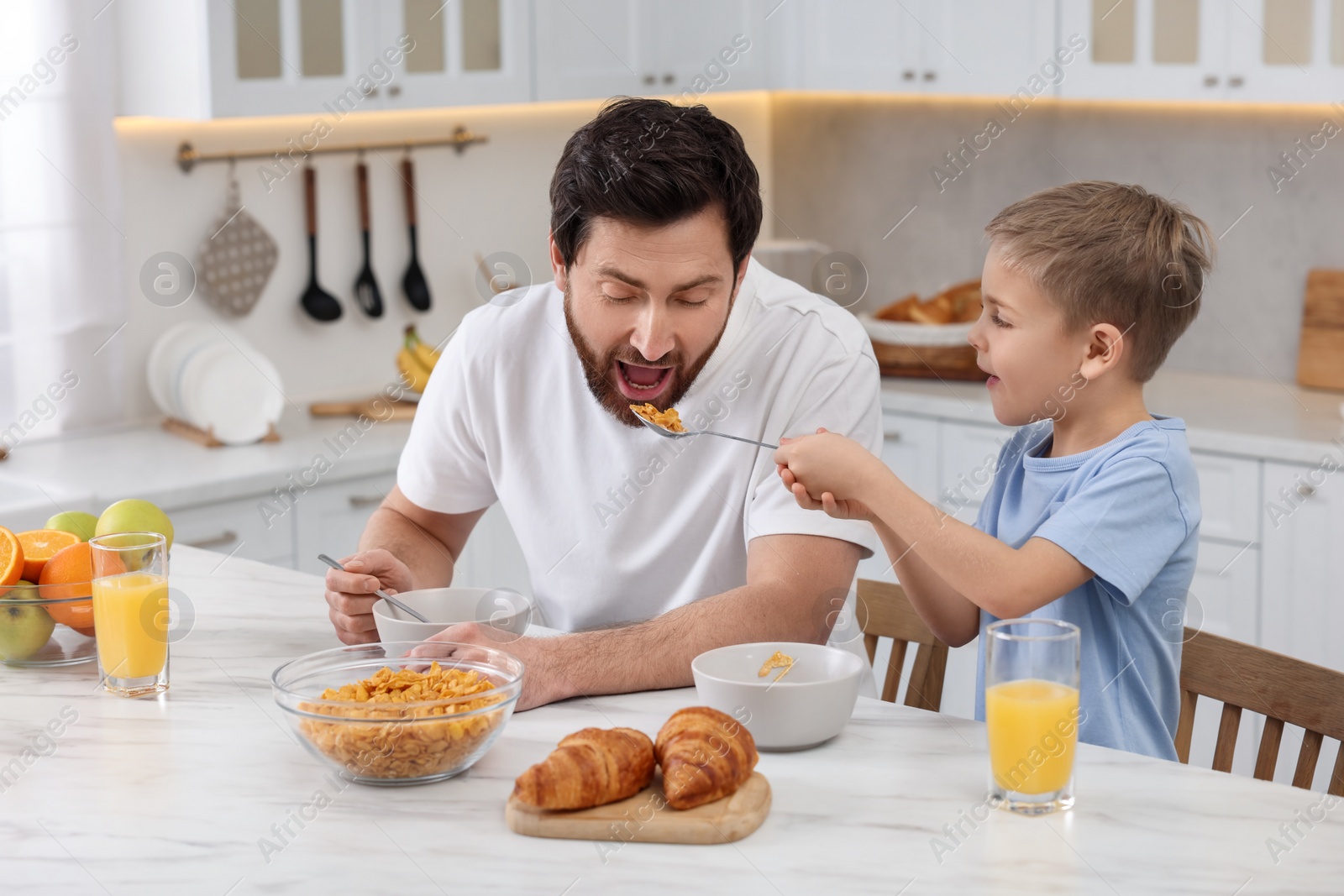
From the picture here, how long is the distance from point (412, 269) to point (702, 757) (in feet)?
8.50

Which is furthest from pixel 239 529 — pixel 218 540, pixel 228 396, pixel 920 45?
pixel 920 45

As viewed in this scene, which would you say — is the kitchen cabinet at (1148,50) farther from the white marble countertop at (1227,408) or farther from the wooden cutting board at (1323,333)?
the white marble countertop at (1227,408)

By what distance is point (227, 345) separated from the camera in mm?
3066

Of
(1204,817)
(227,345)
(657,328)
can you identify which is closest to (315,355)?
(227,345)

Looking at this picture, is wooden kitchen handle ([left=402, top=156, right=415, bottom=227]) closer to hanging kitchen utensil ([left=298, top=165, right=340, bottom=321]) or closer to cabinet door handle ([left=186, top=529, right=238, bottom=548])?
hanging kitchen utensil ([left=298, top=165, right=340, bottom=321])

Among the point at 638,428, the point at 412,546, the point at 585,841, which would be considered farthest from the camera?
the point at 412,546

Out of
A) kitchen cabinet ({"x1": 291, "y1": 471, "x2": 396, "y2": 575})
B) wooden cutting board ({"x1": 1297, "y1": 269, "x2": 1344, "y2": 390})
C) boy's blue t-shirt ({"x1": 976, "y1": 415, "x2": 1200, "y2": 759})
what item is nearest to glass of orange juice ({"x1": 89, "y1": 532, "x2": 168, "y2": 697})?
boy's blue t-shirt ({"x1": 976, "y1": 415, "x2": 1200, "y2": 759})

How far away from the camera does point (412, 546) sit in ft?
6.04

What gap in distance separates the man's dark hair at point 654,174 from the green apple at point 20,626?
66 cm

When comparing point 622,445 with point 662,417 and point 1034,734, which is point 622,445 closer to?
point 662,417

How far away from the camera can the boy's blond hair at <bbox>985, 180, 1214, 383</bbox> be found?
140cm

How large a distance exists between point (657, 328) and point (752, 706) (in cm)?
51

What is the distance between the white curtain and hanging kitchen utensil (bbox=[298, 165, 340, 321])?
0.42m

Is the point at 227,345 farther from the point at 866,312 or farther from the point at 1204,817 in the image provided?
the point at 1204,817
